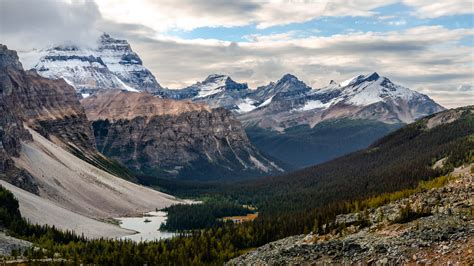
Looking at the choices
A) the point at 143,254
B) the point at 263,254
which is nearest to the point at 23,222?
the point at 143,254

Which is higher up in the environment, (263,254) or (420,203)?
(420,203)

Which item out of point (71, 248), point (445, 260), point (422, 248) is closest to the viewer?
point (445, 260)

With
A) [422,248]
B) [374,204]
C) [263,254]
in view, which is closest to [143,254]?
[263,254]

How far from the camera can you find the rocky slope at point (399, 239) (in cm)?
8356

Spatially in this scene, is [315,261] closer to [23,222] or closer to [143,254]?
[143,254]

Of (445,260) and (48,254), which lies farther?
(48,254)

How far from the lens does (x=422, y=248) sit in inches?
3376

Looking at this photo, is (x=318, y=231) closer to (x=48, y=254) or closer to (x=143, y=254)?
(x=143, y=254)

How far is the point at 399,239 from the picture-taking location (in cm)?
9144

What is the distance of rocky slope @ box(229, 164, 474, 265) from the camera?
83562 millimetres

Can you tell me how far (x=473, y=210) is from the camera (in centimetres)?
9231

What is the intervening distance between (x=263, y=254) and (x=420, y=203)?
1213 inches

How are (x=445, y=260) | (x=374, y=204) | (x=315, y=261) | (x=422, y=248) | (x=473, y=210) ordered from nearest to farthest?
(x=445, y=260) → (x=422, y=248) → (x=473, y=210) → (x=315, y=261) → (x=374, y=204)

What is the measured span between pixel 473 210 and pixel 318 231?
33.5 metres
